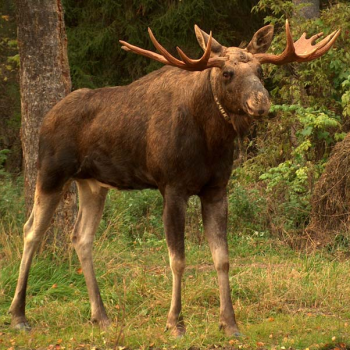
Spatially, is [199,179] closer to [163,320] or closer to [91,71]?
[163,320]

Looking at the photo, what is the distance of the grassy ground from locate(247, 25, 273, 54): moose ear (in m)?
2.41

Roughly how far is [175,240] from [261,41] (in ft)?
6.07

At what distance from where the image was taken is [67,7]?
1841 centimetres

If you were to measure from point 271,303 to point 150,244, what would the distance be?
3552mm

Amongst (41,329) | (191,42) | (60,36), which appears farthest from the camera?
(191,42)

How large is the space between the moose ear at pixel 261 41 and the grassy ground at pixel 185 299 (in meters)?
2.41

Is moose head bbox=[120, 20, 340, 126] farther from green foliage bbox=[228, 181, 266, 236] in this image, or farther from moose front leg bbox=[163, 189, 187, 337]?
green foliage bbox=[228, 181, 266, 236]

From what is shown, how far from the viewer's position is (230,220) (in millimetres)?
12070

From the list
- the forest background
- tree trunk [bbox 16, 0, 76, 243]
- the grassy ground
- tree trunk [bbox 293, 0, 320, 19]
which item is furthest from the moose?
tree trunk [bbox 293, 0, 320, 19]

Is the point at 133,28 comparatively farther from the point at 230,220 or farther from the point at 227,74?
the point at 227,74

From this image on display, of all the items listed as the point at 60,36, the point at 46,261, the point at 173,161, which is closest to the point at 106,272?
the point at 46,261

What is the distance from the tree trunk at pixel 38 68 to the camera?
994cm

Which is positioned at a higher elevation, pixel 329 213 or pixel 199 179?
pixel 199 179

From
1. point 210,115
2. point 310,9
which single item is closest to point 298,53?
point 210,115
